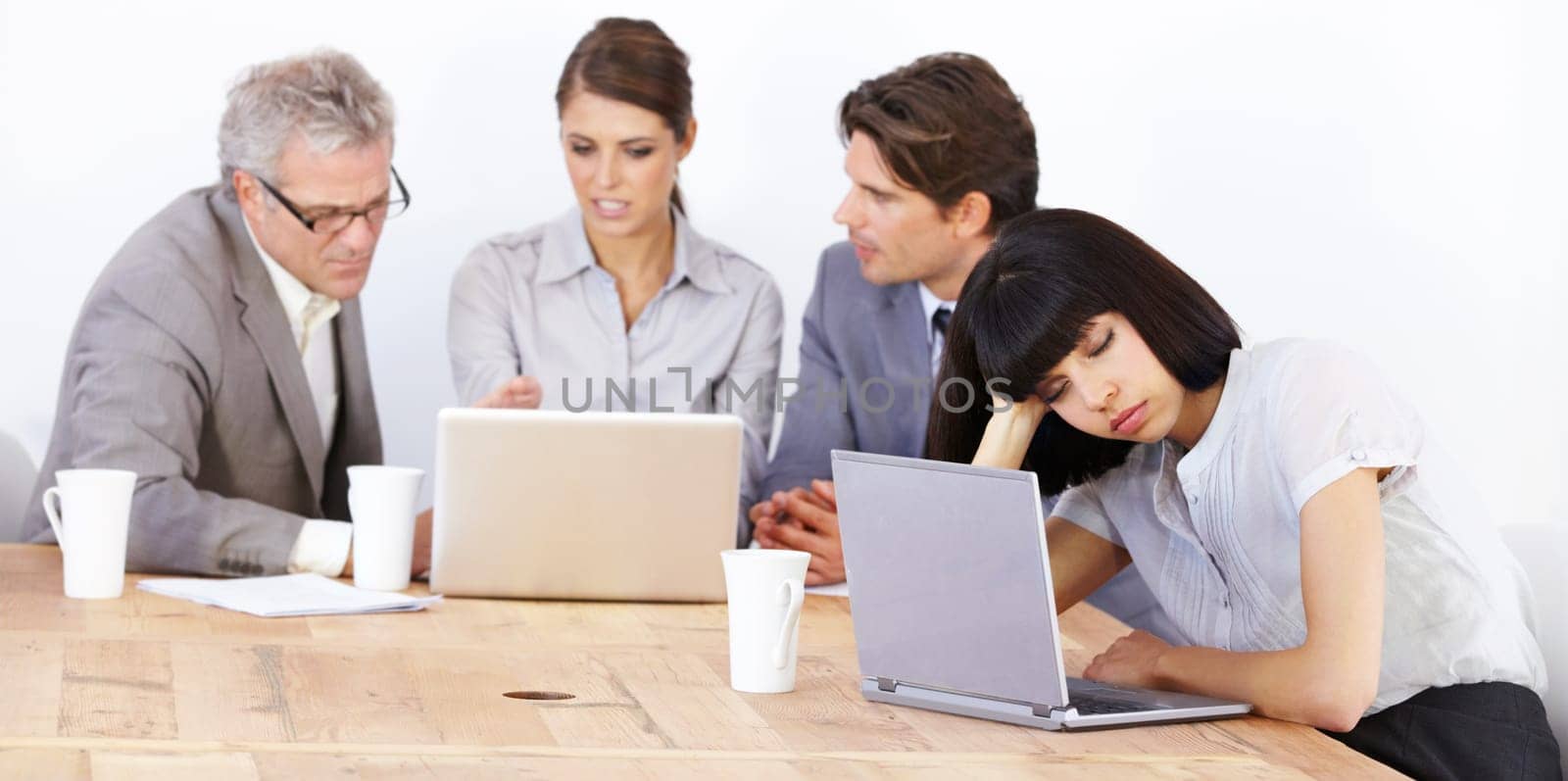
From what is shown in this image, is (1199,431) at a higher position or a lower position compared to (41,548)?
higher

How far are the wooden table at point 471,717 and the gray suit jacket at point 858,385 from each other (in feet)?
3.84

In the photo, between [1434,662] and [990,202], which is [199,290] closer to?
[990,202]

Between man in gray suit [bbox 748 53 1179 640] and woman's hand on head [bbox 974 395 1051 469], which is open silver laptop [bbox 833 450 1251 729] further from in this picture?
man in gray suit [bbox 748 53 1179 640]

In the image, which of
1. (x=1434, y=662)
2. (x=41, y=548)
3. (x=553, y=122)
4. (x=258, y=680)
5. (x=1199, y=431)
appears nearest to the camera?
(x=258, y=680)

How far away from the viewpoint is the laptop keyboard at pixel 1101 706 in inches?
56.4

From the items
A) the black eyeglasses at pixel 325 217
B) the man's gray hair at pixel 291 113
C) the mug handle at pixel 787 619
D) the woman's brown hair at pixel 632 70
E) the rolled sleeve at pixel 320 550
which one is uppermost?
the woman's brown hair at pixel 632 70

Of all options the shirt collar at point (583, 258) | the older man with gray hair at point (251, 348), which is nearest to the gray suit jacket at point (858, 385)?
the shirt collar at point (583, 258)

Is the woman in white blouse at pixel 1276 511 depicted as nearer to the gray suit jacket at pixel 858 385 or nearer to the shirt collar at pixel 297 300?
the gray suit jacket at pixel 858 385

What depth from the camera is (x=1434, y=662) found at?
5.43 feet

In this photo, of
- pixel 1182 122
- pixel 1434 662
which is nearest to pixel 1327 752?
pixel 1434 662

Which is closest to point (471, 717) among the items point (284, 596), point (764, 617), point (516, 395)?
point (764, 617)

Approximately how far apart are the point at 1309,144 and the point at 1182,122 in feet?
1.05

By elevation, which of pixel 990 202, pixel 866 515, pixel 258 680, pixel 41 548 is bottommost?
pixel 41 548

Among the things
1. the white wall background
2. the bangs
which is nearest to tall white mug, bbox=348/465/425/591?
the bangs
